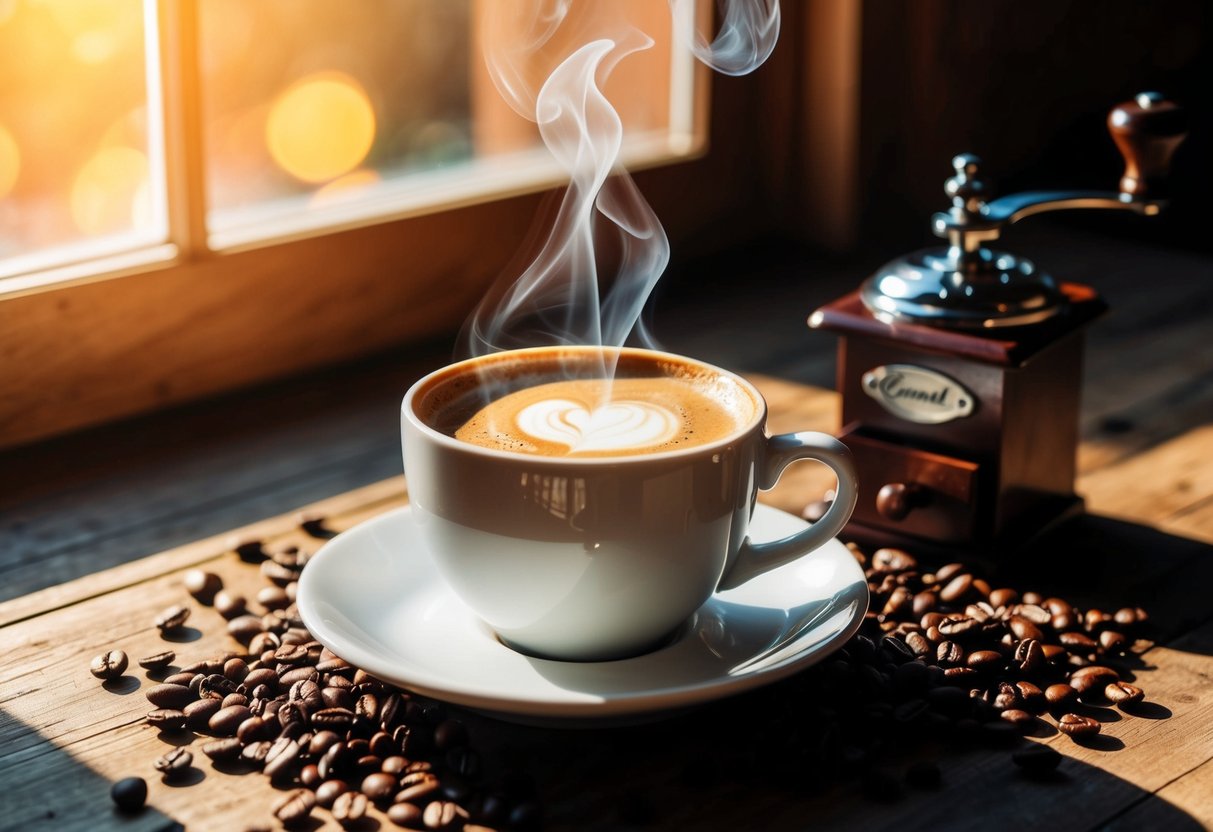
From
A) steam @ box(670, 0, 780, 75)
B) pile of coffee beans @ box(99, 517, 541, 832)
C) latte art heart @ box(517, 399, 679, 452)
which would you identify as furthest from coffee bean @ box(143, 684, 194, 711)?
steam @ box(670, 0, 780, 75)

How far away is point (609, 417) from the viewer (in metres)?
1.00

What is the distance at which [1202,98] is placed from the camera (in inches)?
112

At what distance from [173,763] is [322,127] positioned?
3.65 ft

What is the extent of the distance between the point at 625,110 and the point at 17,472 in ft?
3.65

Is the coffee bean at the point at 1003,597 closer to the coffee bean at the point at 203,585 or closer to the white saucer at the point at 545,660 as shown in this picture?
the white saucer at the point at 545,660

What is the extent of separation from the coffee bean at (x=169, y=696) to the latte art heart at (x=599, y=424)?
0.32 metres

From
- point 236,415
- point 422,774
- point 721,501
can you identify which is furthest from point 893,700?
point 236,415

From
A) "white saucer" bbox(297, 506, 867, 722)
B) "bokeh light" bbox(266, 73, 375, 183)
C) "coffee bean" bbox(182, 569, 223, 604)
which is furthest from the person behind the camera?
"bokeh light" bbox(266, 73, 375, 183)

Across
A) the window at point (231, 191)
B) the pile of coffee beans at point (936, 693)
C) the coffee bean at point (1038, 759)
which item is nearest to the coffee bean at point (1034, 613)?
the pile of coffee beans at point (936, 693)

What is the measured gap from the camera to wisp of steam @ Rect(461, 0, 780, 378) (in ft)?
5.93

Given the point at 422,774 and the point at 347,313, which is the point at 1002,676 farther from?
the point at 347,313

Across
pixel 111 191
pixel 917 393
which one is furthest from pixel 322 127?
pixel 917 393

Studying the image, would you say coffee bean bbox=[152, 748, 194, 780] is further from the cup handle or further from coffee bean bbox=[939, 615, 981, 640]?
coffee bean bbox=[939, 615, 981, 640]

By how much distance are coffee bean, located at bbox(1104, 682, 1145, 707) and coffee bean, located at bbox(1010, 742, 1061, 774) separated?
109 mm
